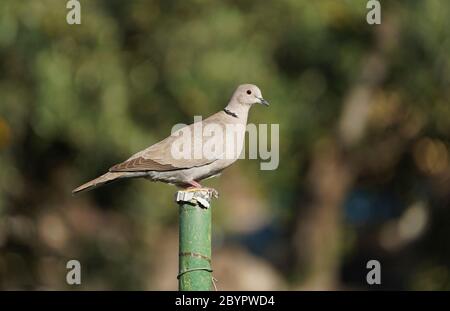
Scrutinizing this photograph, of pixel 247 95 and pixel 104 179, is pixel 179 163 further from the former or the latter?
pixel 247 95

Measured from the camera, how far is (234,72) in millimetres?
16266

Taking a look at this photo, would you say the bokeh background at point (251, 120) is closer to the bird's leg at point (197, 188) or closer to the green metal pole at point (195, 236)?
the bird's leg at point (197, 188)

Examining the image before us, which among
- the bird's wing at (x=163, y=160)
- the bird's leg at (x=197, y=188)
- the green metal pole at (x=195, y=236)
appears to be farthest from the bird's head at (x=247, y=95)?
the green metal pole at (x=195, y=236)

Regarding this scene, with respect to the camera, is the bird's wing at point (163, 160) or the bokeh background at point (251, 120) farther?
the bokeh background at point (251, 120)

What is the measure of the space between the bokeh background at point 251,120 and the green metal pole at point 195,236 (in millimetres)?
7310

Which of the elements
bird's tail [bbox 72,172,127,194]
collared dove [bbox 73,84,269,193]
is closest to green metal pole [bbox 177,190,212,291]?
collared dove [bbox 73,84,269,193]

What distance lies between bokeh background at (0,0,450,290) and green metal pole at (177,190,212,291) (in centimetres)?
731

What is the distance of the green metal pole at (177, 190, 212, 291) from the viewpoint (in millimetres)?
8688

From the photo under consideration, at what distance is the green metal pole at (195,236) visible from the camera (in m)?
→ 8.69

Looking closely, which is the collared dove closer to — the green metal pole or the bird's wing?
the bird's wing
